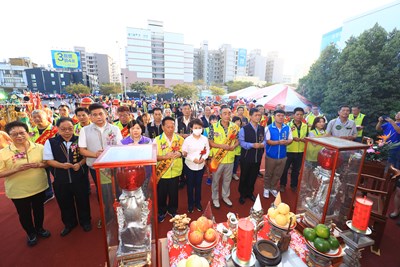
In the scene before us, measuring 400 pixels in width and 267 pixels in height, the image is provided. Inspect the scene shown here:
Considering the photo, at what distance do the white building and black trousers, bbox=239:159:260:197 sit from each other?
202ft

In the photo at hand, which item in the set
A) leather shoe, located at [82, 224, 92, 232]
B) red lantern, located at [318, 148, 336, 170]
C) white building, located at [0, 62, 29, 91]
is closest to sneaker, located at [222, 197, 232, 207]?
red lantern, located at [318, 148, 336, 170]

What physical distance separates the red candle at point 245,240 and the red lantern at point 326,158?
113cm

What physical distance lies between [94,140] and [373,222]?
4007 millimetres

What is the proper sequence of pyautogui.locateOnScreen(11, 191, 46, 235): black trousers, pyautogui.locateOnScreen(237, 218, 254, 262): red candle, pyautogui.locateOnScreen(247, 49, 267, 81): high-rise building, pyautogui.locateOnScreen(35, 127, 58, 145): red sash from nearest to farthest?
pyautogui.locateOnScreen(237, 218, 254, 262): red candle < pyautogui.locateOnScreen(11, 191, 46, 235): black trousers < pyautogui.locateOnScreen(35, 127, 58, 145): red sash < pyautogui.locateOnScreen(247, 49, 267, 81): high-rise building

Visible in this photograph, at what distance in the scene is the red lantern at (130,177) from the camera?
1.38m

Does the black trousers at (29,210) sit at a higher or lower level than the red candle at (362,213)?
lower

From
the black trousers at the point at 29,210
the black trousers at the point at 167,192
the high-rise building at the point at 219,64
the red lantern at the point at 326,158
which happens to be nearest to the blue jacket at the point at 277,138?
the red lantern at the point at 326,158

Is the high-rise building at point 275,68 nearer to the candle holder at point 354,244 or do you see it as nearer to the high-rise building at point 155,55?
the high-rise building at point 155,55

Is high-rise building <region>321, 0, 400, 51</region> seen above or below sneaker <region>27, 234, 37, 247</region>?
above

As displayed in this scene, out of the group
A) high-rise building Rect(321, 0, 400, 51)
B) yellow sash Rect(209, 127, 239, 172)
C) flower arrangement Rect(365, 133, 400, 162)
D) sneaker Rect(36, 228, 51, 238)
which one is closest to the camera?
sneaker Rect(36, 228, 51, 238)

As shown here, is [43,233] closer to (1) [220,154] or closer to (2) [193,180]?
(2) [193,180]

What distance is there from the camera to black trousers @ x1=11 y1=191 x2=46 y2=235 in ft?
8.08

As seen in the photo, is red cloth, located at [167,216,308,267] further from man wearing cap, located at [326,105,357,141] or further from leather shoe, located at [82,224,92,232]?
man wearing cap, located at [326,105,357,141]

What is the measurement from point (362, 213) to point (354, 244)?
273 millimetres
